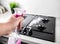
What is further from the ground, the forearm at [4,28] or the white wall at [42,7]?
the white wall at [42,7]

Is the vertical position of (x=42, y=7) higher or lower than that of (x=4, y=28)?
higher

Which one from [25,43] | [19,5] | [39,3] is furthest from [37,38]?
[19,5]

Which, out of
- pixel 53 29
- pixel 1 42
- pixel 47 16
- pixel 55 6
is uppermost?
pixel 55 6

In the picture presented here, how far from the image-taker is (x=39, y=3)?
4.96 ft

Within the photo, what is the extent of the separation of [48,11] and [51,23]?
10.5 inches

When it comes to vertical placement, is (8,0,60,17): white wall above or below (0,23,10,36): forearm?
above

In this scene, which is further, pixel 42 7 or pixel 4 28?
pixel 42 7

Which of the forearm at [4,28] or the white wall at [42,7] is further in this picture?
the white wall at [42,7]

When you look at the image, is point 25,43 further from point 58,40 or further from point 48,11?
point 48,11

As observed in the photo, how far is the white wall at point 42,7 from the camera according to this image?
143 cm

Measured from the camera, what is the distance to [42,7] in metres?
1.50

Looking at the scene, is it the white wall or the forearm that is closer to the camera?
the forearm

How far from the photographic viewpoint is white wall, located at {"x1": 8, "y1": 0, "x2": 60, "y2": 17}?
1433 mm

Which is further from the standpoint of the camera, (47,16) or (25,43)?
(47,16)
